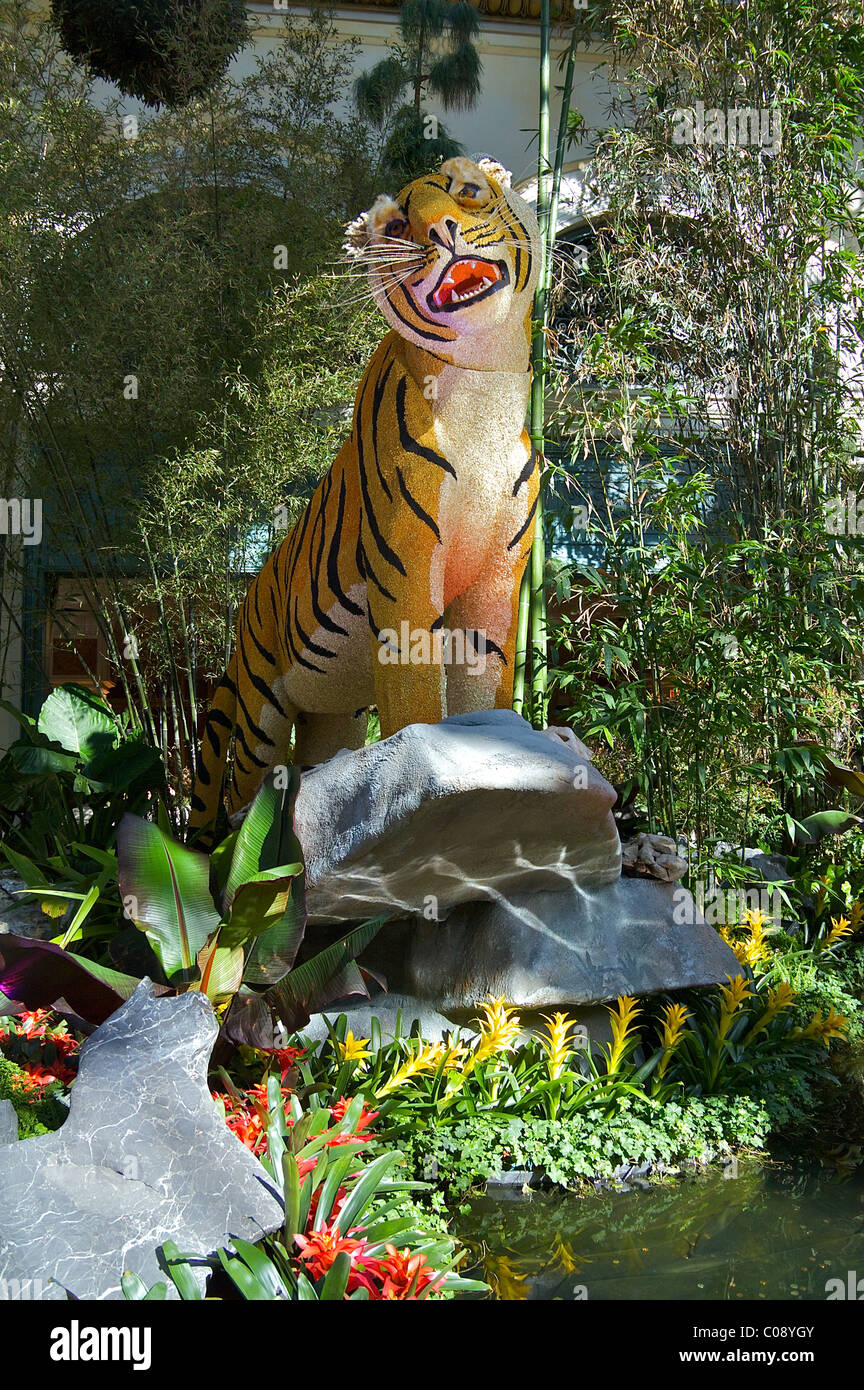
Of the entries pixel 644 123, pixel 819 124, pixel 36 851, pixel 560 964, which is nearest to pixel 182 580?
pixel 36 851

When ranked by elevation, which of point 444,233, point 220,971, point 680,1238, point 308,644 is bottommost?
point 680,1238

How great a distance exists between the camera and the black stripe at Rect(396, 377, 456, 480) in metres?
3.02

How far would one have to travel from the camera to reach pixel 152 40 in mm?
5430

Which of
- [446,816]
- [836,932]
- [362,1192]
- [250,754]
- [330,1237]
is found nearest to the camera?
[330,1237]

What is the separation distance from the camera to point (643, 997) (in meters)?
3.19

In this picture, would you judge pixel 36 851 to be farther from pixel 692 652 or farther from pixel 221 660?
pixel 692 652

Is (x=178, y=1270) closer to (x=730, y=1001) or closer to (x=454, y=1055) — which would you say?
(x=454, y=1055)

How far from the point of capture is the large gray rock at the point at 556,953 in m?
3.04

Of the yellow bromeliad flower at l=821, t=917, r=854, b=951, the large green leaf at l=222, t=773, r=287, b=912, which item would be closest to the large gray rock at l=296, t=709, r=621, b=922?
the large green leaf at l=222, t=773, r=287, b=912

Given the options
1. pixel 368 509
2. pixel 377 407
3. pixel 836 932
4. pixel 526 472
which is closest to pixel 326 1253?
pixel 368 509

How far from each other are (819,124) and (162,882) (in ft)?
12.5

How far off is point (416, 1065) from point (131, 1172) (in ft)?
2.72

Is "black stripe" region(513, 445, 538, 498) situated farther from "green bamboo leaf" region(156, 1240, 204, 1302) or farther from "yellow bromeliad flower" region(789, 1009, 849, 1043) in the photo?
"green bamboo leaf" region(156, 1240, 204, 1302)

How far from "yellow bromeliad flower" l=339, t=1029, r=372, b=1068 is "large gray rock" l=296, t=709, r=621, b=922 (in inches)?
13.9
